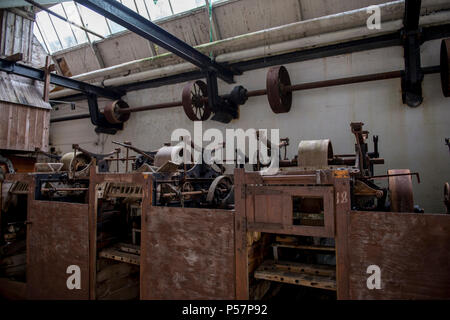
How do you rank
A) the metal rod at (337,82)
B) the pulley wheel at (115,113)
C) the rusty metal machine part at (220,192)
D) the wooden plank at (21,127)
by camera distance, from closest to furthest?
1. the rusty metal machine part at (220,192)
2. the metal rod at (337,82)
3. the wooden plank at (21,127)
4. the pulley wheel at (115,113)

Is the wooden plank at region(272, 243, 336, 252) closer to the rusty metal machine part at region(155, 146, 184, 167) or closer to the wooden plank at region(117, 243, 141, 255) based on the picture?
the wooden plank at region(117, 243, 141, 255)

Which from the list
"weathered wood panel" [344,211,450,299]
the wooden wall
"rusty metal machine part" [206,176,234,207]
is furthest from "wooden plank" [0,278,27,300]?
the wooden wall

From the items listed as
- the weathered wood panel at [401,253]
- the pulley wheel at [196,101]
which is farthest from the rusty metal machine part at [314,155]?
the pulley wheel at [196,101]

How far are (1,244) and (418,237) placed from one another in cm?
470

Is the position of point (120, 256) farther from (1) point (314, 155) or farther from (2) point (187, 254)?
(1) point (314, 155)

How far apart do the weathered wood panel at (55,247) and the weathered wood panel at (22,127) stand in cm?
344

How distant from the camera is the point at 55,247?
3105mm

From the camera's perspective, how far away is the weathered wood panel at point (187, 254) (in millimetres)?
2135

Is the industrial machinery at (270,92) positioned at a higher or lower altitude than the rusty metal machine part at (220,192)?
higher

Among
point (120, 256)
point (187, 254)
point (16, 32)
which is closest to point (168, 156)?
Answer: point (120, 256)

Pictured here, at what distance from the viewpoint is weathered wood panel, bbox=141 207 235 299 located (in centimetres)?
213

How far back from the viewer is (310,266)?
7.29ft

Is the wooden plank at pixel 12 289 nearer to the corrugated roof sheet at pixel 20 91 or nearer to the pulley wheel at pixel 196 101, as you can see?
the pulley wheel at pixel 196 101
